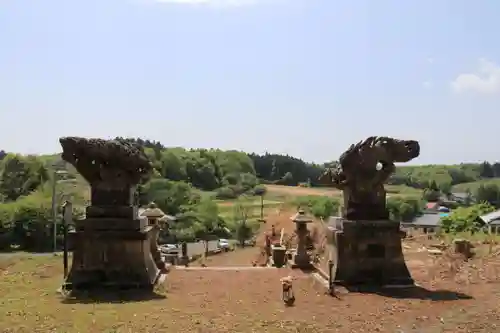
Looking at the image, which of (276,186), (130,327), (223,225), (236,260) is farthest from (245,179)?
(130,327)

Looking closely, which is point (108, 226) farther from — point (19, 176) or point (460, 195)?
point (460, 195)

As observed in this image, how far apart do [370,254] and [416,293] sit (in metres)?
1.59

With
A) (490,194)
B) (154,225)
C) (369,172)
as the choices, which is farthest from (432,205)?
(369,172)

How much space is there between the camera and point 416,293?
14.1 meters

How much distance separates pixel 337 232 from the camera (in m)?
15.2

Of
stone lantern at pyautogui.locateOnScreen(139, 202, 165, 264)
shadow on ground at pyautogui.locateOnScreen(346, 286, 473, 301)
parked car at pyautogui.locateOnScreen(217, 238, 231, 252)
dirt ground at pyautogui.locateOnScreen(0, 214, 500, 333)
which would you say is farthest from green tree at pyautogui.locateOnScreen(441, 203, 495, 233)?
stone lantern at pyautogui.locateOnScreen(139, 202, 165, 264)

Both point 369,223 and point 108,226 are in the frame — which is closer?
point 108,226

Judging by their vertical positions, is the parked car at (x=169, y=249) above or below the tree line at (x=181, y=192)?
below

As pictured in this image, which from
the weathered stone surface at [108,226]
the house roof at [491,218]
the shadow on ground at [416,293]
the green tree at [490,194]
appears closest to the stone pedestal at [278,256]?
the shadow on ground at [416,293]

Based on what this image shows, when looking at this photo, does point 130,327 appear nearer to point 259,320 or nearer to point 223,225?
point 259,320

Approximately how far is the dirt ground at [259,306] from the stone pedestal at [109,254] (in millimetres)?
730

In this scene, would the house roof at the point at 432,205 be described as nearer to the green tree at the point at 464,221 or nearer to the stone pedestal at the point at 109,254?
the green tree at the point at 464,221

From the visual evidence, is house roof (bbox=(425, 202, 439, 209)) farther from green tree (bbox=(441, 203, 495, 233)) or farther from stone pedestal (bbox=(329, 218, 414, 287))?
stone pedestal (bbox=(329, 218, 414, 287))

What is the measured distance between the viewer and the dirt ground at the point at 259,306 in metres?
10.8
